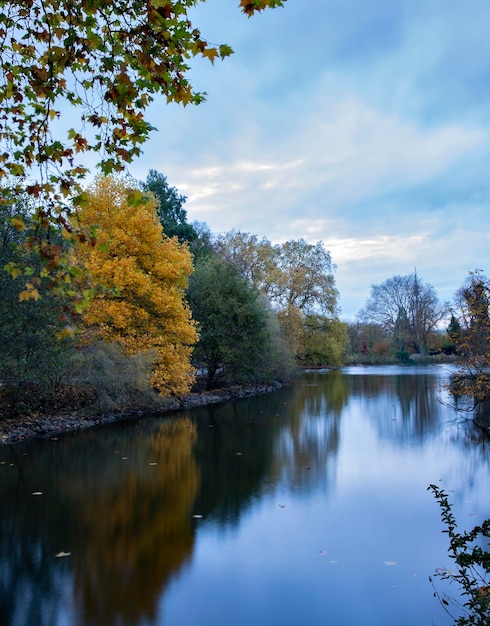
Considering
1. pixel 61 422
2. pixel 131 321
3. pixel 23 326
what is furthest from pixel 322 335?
pixel 23 326

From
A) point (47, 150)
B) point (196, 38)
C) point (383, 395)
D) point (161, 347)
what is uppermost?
point (196, 38)

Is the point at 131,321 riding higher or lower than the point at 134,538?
higher

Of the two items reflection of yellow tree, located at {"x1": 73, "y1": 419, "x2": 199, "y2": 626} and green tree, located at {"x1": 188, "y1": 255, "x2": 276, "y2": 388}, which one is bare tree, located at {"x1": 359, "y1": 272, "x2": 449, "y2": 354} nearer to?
green tree, located at {"x1": 188, "y1": 255, "x2": 276, "y2": 388}

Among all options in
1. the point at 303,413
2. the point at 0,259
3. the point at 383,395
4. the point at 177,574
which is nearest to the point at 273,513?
the point at 177,574

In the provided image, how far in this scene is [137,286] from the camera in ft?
56.9

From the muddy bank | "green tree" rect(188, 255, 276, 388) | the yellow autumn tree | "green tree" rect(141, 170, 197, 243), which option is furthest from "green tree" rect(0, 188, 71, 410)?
"green tree" rect(141, 170, 197, 243)

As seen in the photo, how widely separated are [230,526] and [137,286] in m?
11.4

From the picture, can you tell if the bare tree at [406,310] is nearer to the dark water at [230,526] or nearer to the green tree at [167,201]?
the green tree at [167,201]

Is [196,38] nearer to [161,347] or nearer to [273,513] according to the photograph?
[273,513]

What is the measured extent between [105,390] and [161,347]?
9.86 ft

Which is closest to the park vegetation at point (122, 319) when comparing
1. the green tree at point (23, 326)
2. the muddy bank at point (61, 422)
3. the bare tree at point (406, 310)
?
the green tree at point (23, 326)

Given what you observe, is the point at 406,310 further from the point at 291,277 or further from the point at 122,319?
the point at 122,319

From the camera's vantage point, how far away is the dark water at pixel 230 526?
491cm

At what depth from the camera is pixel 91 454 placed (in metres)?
11.5
